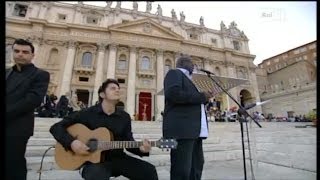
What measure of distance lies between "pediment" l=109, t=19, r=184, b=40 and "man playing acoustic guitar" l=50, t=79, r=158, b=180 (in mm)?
24679

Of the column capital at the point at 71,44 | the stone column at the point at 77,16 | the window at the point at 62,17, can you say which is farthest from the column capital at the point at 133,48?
the window at the point at 62,17

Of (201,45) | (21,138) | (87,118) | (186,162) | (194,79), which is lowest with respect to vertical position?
(186,162)

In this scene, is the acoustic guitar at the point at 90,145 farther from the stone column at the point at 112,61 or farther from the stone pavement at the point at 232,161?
the stone column at the point at 112,61

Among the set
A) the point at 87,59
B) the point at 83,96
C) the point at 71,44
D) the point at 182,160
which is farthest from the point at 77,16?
the point at 182,160

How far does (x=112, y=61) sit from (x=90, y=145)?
76.9ft

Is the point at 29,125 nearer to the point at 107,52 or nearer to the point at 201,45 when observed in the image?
the point at 107,52

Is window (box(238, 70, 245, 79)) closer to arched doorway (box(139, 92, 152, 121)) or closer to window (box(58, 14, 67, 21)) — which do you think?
arched doorway (box(139, 92, 152, 121))

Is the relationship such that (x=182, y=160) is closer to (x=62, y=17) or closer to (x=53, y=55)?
(x=53, y=55)

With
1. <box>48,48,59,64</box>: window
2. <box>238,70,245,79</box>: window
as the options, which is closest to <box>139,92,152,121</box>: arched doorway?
<box>48,48,59,64</box>: window

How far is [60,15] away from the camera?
89.7 ft

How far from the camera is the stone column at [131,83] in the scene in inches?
943

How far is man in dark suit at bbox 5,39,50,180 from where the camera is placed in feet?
5.46

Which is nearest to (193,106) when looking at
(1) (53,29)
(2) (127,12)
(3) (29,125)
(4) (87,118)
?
(4) (87,118)

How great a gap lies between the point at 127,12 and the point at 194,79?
2873 cm
